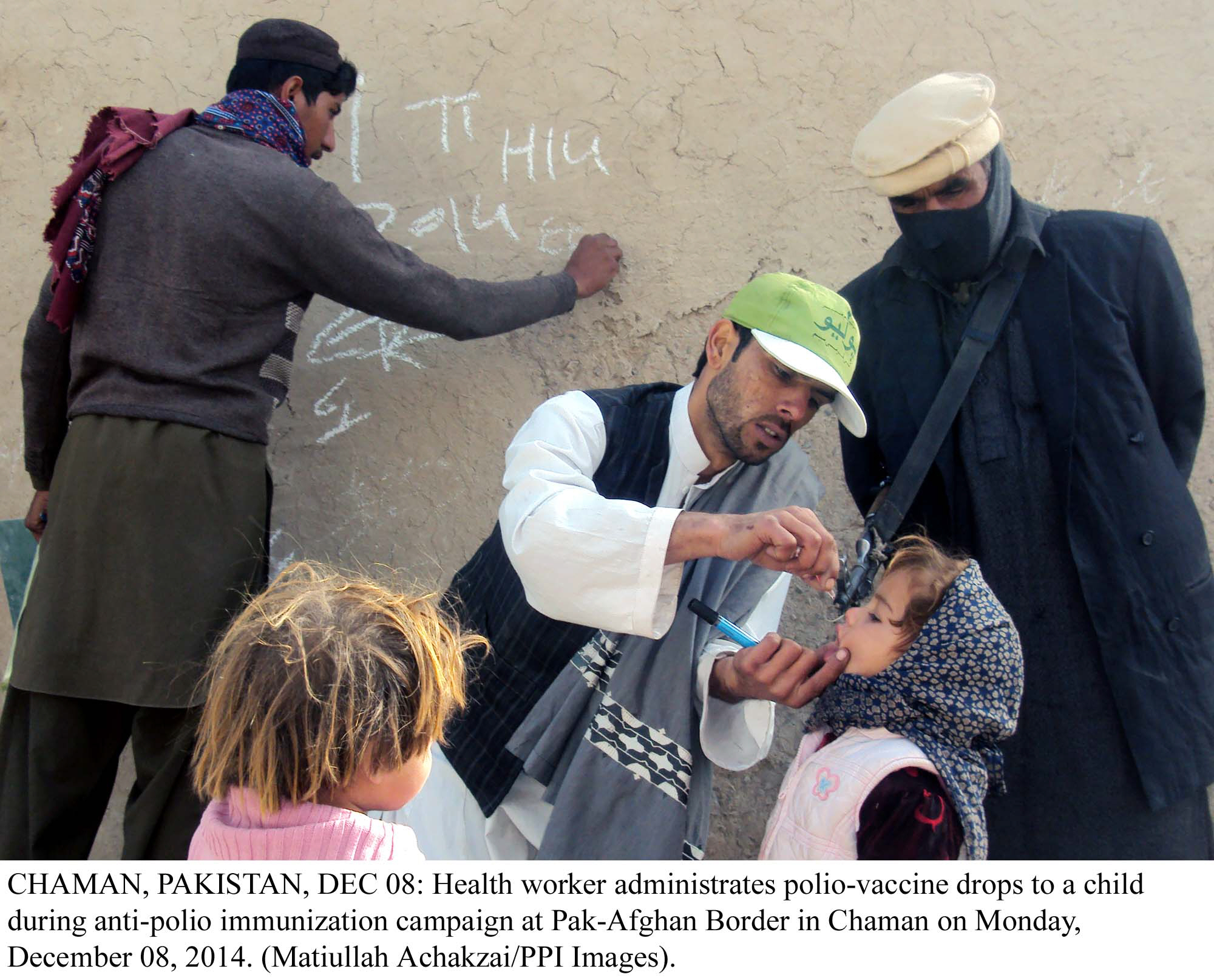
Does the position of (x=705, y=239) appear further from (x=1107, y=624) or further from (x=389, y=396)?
(x=1107, y=624)

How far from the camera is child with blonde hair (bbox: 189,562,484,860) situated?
144 centimetres

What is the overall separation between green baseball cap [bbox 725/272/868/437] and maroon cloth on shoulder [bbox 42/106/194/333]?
1178 mm

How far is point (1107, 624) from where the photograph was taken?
2.03 metres

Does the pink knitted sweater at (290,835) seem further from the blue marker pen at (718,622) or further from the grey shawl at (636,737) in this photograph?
the blue marker pen at (718,622)

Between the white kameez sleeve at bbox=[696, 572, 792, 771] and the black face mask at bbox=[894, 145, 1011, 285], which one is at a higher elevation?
the black face mask at bbox=[894, 145, 1011, 285]

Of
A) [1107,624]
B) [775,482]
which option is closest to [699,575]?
[775,482]

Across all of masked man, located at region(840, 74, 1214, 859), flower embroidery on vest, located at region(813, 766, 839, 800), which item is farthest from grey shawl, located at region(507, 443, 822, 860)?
masked man, located at region(840, 74, 1214, 859)

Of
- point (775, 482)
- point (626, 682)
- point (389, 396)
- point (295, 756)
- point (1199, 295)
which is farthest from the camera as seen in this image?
point (389, 396)

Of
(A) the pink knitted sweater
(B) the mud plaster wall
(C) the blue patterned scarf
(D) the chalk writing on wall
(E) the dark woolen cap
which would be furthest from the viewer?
(D) the chalk writing on wall

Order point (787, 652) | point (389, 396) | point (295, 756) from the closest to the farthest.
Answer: point (295, 756)
point (787, 652)
point (389, 396)

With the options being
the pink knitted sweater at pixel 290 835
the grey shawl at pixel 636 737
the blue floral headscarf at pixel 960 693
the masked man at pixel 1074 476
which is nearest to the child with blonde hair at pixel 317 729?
the pink knitted sweater at pixel 290 835

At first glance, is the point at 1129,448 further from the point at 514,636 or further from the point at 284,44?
the point at 284,44

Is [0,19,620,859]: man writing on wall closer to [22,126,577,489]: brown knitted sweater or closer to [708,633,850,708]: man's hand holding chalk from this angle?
[22,126,577,489]: brown knitted sweater

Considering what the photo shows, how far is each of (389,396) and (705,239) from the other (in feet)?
3.00
